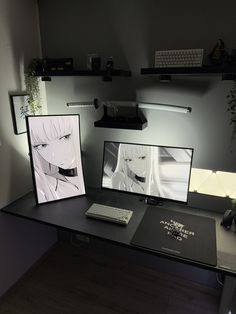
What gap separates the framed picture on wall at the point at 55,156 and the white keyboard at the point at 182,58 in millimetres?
767

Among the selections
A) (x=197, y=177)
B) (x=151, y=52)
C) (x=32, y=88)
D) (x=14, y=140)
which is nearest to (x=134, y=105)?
(x=151, y=52)

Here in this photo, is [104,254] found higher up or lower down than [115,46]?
lower down

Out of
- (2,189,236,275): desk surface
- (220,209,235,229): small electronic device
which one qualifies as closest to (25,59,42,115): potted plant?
(2,189,236,275): desk surface

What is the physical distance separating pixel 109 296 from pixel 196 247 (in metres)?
0.89

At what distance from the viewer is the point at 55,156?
5.86 ft

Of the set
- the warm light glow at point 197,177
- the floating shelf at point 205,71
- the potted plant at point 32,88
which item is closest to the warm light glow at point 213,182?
the warm light glow at point 197,177

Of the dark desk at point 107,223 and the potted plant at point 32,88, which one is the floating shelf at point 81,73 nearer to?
the potted plant at point 32,88

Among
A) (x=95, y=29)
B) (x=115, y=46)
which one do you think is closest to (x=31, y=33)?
(x=95, y=29)

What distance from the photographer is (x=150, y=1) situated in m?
1.51

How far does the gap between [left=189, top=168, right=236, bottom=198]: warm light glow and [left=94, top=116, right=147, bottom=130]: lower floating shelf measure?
483 millimetres

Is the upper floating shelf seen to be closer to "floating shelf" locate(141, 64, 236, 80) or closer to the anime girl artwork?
"floating shelf" locate(141, 64, 236, 80)

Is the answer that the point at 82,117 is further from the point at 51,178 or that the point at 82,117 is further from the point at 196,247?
the point at 196,247

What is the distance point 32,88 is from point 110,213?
42.1 inches

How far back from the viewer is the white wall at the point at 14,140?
1.60m
